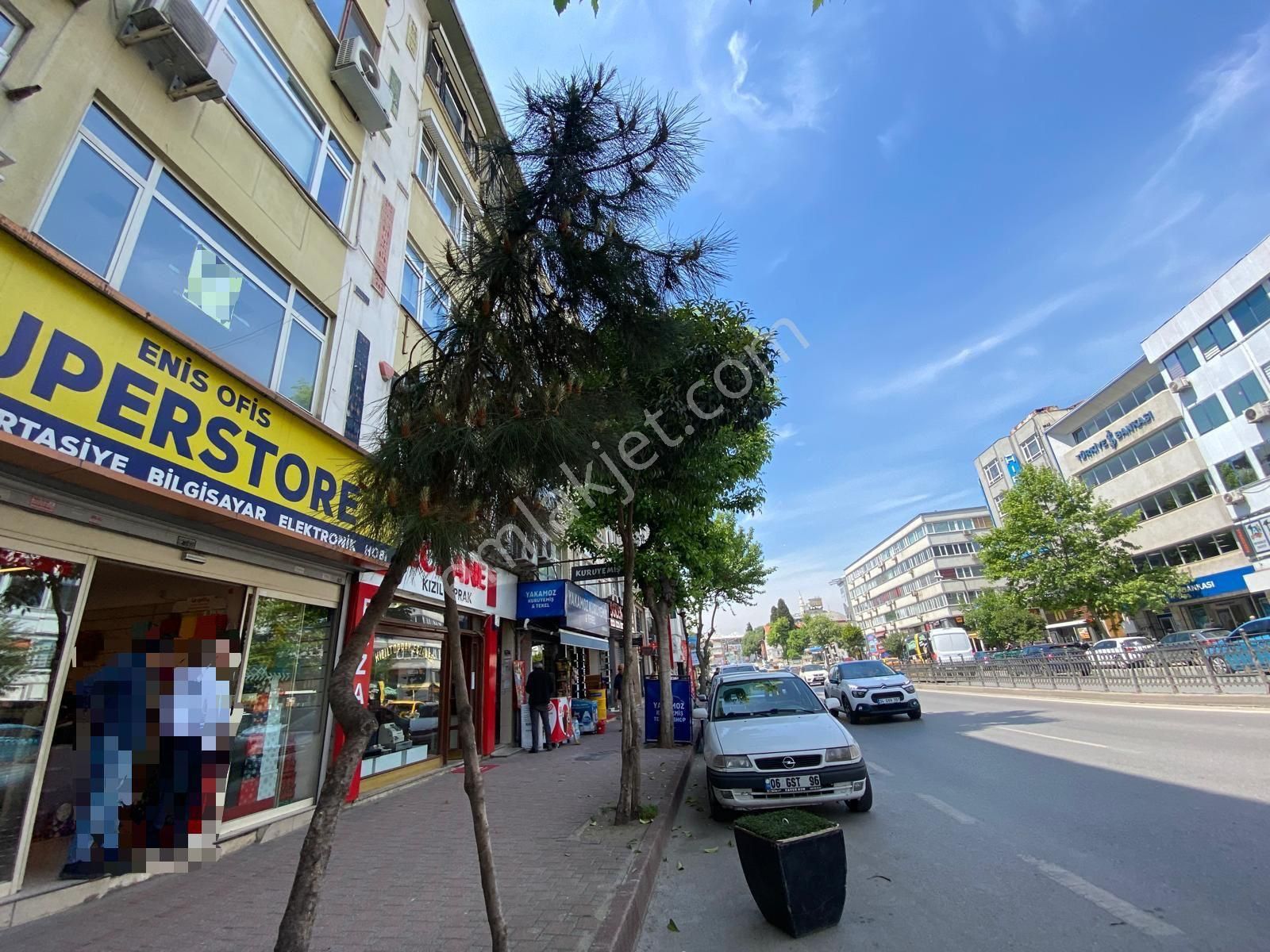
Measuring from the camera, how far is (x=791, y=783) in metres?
5.94

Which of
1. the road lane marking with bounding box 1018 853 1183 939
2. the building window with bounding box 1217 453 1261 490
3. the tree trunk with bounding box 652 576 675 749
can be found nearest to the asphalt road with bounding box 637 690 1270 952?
the road lane marking with bounding box 1018 853 1183 939

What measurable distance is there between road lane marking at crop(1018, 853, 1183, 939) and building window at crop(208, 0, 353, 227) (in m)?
11.0

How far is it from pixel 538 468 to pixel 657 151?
239 centimetres

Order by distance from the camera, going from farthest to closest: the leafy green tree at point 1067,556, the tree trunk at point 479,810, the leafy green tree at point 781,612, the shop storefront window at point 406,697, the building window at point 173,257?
1. the leafy green tree at point 781,612
2. the leafy green tree at point 1067,556
3. the shop storefront window at point 406,697
4. the building window at point 173,257
5. the tree trunk at point 479,810

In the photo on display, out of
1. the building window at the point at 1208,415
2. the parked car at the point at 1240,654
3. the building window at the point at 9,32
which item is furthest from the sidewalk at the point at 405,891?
the building window at the point at 1208,415

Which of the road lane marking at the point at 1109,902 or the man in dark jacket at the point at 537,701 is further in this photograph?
the man in dark jacket at the point at 537,701

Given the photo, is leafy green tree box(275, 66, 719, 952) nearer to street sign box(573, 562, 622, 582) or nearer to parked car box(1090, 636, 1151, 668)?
street sign box(573, 562, 622, 582)

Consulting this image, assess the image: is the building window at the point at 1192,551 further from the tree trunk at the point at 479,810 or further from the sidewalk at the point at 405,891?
the tree trunk at the point at 479,810

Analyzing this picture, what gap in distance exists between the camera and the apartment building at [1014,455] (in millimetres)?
50500

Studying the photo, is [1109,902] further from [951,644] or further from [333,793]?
[951,644]

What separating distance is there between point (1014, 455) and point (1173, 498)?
19.7 metres

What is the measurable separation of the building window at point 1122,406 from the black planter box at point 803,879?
4684 cm

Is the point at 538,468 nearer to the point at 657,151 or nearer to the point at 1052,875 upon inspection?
the point at 657,151

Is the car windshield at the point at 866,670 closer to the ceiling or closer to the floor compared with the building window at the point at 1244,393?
closer to the floor
